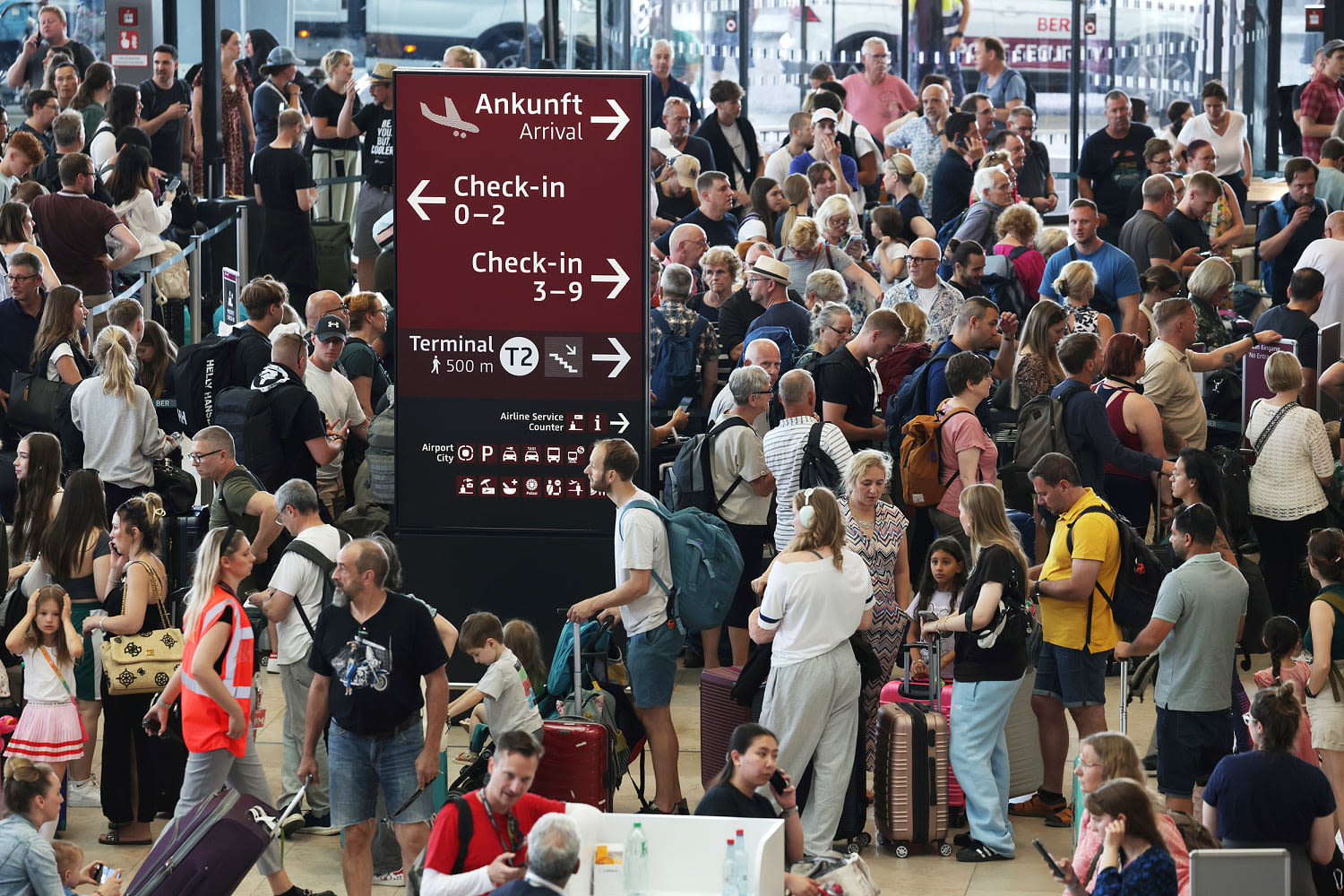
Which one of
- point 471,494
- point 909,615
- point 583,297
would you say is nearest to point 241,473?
point 471,494

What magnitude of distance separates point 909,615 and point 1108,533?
96 centimetres

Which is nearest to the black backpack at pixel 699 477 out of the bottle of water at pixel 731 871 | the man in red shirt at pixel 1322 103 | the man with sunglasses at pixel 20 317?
the bottle of water at pixel 731 871

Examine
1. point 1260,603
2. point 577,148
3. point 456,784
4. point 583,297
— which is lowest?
point 456,784

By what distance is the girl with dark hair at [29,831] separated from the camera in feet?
20.3

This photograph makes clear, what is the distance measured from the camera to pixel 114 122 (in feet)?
47.7

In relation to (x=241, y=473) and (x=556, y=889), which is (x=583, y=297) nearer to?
(x=241, y=473)

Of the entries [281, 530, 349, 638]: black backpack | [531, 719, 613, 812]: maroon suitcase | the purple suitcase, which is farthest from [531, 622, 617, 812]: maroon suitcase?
the purple suitcase

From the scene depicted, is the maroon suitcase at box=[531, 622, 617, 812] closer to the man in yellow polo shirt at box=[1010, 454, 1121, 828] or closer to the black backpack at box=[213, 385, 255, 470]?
the man in yellow polo shirt at box=[1010, 454, 1121, 828]

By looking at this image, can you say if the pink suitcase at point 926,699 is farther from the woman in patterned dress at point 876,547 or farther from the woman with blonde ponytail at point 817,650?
the woman with blonde ponytail at point 817,650

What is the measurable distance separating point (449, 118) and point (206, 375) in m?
2.31

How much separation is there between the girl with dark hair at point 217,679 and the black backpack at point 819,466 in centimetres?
288

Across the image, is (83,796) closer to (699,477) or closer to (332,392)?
(332,392)

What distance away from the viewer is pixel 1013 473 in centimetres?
1012

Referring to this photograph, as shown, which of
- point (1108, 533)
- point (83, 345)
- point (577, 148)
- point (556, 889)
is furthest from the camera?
point (83, 345)
